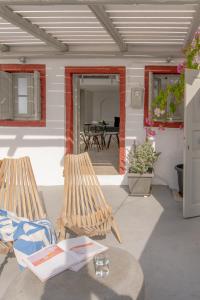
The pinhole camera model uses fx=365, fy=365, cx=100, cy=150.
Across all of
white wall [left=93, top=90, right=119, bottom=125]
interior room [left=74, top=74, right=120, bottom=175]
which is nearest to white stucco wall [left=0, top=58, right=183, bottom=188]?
interior room [left=74, top=74, right=120, bottom=175]

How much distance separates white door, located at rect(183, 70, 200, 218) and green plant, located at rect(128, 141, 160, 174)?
4.48 feet

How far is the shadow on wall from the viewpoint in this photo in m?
7.33

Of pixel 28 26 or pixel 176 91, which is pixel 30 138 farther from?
pixel 176 91

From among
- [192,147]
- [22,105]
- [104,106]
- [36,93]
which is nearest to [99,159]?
[22,105]

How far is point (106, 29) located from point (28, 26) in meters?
1.05

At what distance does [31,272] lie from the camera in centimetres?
245

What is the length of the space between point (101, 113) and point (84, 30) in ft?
55.5

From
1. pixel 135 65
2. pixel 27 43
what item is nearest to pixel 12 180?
pixel 27 43

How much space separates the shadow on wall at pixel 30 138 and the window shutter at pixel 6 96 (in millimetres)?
355

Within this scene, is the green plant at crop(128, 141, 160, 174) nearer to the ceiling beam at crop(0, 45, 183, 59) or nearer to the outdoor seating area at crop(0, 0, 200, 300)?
the outdoor seating area at crop(0, 0, 200, 300)

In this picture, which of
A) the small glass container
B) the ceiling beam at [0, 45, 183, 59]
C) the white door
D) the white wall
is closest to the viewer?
the small glass container

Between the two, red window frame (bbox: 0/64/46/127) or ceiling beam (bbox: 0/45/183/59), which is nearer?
ceiling beam (bbox: 0/45/183/59)

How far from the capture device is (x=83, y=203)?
14.4 ft

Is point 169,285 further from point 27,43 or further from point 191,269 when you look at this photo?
point 27,43
